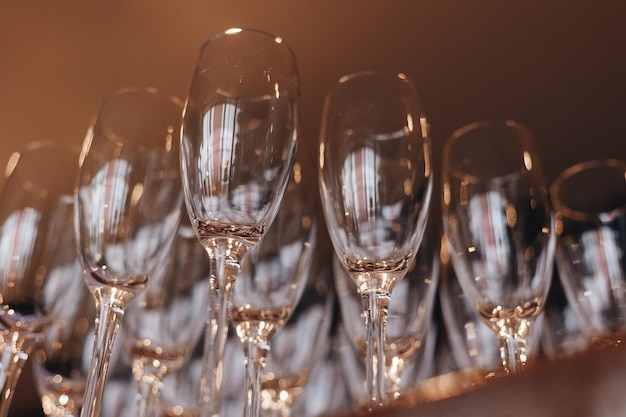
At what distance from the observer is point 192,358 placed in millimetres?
1123

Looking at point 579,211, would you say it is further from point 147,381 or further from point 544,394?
point 544,394

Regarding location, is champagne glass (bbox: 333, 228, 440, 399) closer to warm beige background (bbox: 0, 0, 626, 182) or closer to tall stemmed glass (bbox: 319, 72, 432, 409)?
tall stemmed glass (bbox: 319, 72, 432, 409)

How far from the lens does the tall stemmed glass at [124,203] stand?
63 cm

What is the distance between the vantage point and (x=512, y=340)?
2.15 ft

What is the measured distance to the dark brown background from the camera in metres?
1.06

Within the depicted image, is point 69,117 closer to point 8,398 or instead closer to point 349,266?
point 8,398

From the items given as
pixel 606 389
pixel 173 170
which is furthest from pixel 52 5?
pixel 606 389

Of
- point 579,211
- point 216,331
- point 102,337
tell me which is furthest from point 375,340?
point 579,211

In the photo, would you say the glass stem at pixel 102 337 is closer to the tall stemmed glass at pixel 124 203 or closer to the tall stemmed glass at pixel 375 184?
the tall stemmed glass at pixel 124 203

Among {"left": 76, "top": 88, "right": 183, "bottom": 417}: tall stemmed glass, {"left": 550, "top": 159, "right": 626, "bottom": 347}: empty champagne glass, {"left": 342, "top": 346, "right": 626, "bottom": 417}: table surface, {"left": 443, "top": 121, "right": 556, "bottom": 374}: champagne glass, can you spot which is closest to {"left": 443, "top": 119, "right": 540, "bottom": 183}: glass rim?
{"left": 443, "top": 121, "right": 556, "bottom": 374}: champagne glass

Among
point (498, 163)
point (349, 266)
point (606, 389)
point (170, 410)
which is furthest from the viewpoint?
point (170, 410)

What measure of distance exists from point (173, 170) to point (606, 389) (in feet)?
1.84

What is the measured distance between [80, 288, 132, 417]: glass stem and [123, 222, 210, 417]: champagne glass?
0.18 meters

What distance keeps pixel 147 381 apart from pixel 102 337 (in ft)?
0.69
